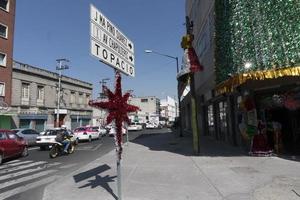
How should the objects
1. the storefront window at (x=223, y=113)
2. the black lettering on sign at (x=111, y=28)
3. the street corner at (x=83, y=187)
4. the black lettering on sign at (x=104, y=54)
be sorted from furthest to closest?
the storefront window at (x=223, y=113), the street corner at (x=83, y=187), the black lettering on sign at (x=111, y=28), the black lettering on sign at (x=104, y=54)

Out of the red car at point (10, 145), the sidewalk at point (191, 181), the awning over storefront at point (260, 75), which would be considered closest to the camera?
the sidewalk at point (191, 181)

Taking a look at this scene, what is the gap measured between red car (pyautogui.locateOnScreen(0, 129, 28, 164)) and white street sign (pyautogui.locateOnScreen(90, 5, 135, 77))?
10747 millimetres

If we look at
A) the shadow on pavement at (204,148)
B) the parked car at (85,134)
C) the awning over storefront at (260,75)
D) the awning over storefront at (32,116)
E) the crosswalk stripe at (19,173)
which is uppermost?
the awning over storefront at (32,116)

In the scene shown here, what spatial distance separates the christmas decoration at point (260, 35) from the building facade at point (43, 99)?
32028 millimetres

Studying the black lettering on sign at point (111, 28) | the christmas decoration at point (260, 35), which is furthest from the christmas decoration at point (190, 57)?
the black lettering on sign at point (111, 28)

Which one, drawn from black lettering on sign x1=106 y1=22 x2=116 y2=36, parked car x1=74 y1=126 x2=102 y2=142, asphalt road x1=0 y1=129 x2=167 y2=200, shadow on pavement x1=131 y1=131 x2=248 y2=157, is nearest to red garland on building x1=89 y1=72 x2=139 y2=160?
black lettering on sign x1=106 y1=22 x2=116 y2=36

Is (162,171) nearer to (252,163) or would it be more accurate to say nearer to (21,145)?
(252,163)

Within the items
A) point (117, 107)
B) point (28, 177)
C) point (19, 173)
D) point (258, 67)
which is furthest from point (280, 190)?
point (19, 173)

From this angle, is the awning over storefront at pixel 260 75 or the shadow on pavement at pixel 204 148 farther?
the shadow on pavement at pixel 204 148

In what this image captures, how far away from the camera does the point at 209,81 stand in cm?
2408

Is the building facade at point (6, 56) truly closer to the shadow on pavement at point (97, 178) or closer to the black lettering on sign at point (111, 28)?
the shadow on pavement at point (97, 178)

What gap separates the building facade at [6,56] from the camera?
38.2 meters

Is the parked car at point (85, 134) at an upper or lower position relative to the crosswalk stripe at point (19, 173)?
upper

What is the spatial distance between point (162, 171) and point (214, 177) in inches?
82.2
